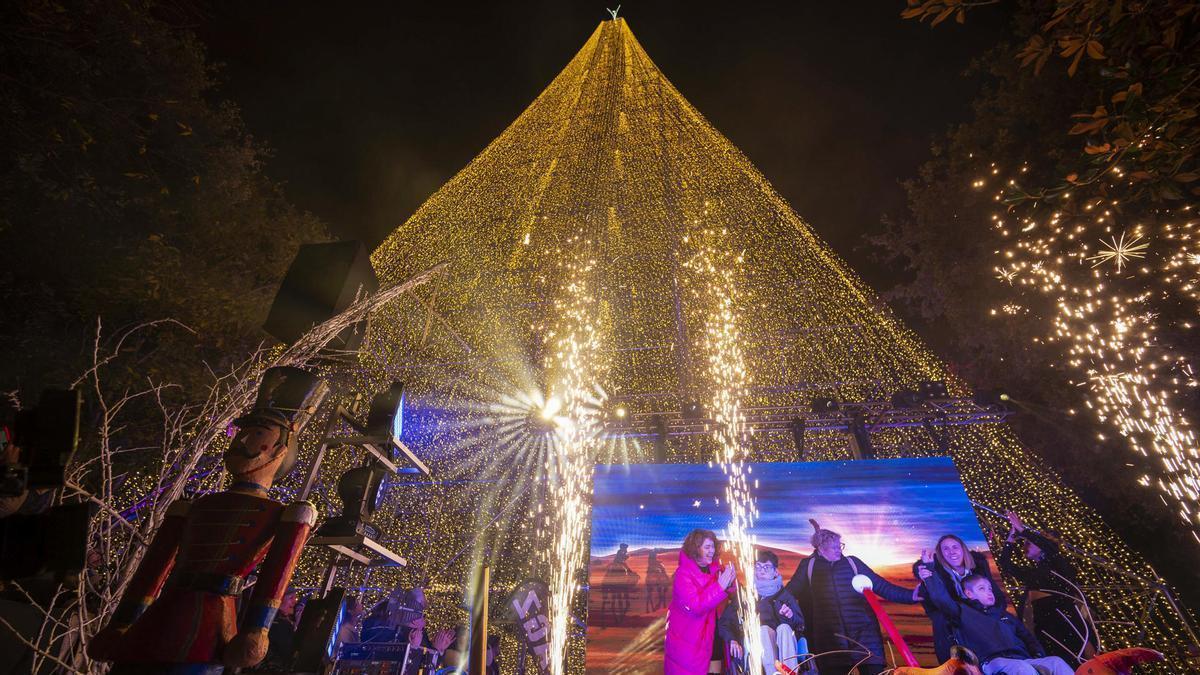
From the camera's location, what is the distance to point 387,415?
273cm

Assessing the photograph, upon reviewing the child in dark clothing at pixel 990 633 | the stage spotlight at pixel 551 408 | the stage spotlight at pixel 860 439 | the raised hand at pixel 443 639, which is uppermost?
the stage spotlight at pixel 551 408

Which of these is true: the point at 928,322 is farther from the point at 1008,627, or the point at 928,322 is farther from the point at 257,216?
the point at 257,216

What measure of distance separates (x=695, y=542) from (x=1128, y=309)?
6468mm

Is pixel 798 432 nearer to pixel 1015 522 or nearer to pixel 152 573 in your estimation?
pixel 1015 522

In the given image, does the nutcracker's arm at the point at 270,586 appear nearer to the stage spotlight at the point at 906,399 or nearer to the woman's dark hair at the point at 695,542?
the woman's dark hair at the point at 695,542

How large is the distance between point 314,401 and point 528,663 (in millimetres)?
7639

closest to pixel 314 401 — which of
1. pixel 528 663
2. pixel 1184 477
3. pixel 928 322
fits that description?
pixel 528 663

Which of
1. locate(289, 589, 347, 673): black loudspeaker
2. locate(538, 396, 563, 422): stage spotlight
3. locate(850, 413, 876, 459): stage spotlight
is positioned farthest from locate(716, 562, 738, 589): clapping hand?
locate(289, 589, 347, 673): black loudspeaker

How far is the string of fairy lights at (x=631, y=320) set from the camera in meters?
8.11

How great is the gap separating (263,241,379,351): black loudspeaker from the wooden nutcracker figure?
1.07 metres

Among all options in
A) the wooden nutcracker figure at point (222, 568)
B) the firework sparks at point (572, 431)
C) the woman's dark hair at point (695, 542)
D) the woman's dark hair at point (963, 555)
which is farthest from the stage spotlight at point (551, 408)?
the wooden nutcracker figure at point (222, 568)

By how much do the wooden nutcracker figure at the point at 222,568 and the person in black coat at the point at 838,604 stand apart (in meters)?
6.54

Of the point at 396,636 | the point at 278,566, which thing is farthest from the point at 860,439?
the point at 278,566

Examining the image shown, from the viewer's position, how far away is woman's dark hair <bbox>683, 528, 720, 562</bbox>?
7.34 m
